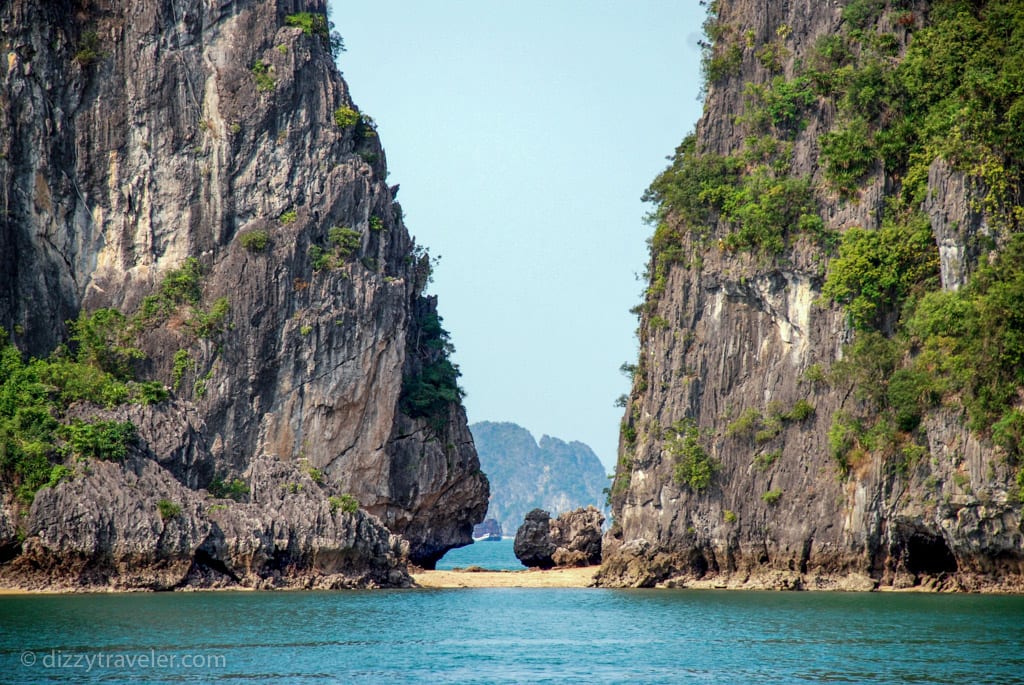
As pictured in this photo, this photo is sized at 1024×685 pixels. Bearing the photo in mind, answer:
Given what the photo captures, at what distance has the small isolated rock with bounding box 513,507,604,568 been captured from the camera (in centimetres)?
6912

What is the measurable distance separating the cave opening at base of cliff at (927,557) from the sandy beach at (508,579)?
1545 cm

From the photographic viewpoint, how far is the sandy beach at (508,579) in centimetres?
5941

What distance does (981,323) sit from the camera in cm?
4572

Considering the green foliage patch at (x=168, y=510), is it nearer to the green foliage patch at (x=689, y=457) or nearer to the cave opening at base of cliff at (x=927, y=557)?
the green foliage patch at (x=689, y=457)

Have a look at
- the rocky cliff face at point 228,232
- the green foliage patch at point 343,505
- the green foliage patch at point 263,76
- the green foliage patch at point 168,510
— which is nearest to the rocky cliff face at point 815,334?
the green foliage patch at point 343,505

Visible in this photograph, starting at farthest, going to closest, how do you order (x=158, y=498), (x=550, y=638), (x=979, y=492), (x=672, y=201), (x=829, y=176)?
(x=672, y=201) < (x=829, y=176) < (x=158, y=498) < (x=979, y=492) < (x=550, y=638)

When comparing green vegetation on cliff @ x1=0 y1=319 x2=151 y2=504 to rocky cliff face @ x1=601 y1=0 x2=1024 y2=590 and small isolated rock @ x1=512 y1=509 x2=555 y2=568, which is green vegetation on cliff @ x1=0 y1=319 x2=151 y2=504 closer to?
rocky cliff face @ x1=601 y1=0 x2=1024 y2=590

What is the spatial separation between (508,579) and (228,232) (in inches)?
874

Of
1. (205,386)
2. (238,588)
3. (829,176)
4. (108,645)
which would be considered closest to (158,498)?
(238,588)

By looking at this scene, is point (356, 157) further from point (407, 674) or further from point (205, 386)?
point (407, 674)

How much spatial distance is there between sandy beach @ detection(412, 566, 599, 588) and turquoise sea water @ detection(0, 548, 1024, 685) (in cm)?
1080

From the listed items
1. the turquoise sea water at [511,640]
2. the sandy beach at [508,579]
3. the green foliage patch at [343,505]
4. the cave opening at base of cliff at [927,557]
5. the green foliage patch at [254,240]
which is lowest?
the turquoise sea water at [511,640]

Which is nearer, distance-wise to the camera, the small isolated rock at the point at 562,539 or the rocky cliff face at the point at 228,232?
the rocky cliff face at the point at 228,232

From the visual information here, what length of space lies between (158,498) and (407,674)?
74.5 feet
